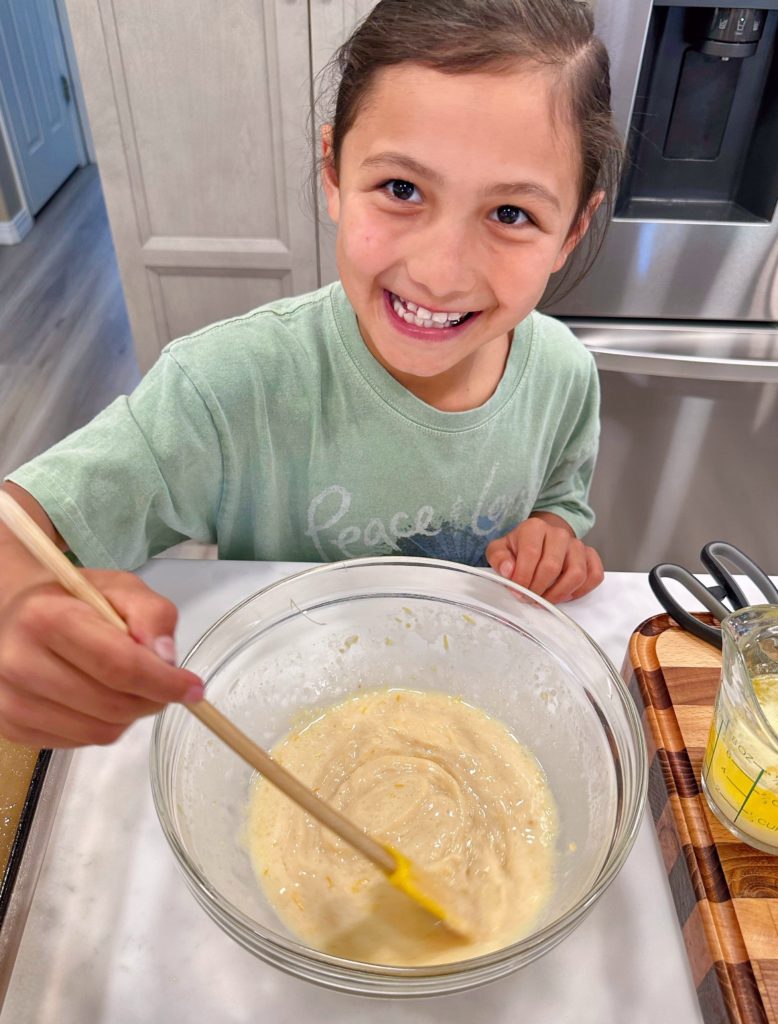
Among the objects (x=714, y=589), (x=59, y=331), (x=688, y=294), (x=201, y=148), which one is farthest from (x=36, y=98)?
(x=714, y=589)

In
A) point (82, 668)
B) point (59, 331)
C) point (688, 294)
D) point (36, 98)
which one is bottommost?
point (59, 331)

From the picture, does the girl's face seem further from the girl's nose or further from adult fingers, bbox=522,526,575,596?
adult fingers, bbox=522,526,575,596

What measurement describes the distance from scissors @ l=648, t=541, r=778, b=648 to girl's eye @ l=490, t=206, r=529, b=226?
318 millimetres

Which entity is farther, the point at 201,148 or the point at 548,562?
the point at 201,148

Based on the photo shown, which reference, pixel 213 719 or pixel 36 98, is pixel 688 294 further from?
pixel 36 98

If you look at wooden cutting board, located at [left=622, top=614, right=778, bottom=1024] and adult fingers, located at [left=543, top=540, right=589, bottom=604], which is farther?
adult fingers, located at [left=543, top=540, right=589, bottom=604]

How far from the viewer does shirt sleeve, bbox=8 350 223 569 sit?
27.4 inches

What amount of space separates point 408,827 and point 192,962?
0.53 ft

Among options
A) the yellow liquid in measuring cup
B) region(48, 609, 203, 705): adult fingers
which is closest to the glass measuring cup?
the yellow liquid in measuring cup

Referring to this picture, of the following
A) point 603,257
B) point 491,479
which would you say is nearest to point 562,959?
point 491,479

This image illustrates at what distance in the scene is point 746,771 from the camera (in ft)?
1.67

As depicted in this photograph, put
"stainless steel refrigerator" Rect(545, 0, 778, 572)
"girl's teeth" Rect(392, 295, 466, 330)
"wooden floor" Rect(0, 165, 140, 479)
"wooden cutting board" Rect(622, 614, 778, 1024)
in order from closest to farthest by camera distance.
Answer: "wooden cutting board" Rect(622, 614, 778, 1024), "girl's teeth" Rect(392, 295, 466, 330), "stainless steel refrigerator" Rect(545, 0, 778, 572), "wooden floor" Rect(0, 165, 140, 479)

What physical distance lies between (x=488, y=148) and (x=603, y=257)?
75cm

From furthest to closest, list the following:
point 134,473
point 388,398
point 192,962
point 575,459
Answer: point 575,459, point 388,398, point 134,473, point 192,962
